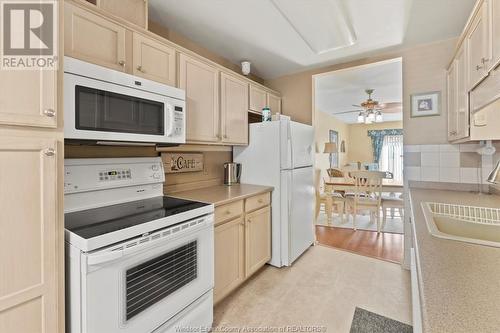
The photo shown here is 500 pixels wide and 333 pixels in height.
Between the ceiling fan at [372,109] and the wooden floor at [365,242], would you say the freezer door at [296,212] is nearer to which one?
the wooden floor at [365,242]

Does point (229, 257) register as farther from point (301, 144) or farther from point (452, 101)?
point (452, 101)

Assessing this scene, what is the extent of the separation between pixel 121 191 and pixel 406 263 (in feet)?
9.02

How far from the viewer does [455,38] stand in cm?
224

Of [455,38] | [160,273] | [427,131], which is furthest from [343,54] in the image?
[160,273]

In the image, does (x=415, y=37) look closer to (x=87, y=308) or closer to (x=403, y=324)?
(x=403, y=324)

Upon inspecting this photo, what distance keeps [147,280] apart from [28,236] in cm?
57

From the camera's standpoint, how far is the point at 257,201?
2.31 m

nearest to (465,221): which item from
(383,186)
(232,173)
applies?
(232,173)

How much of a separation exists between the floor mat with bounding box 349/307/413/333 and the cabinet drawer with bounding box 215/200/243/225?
1143mm

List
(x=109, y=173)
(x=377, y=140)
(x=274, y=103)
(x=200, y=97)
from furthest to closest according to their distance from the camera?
(x=377, y=140) < (x=274, y=103) < (x=200, y=97) < (x=109, y=173)

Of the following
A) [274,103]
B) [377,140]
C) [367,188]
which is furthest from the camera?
[377,140]

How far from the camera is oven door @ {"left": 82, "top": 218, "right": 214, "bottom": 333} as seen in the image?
1027 mm

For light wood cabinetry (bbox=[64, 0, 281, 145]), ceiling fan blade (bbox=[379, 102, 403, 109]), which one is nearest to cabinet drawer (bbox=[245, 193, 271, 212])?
light wood cabinetry (bbox=[64, 0, 281, 145])

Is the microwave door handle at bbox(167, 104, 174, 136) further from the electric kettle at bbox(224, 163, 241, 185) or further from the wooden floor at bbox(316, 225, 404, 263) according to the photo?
the wooden floor at bbox(316, 225, 404, 263)
